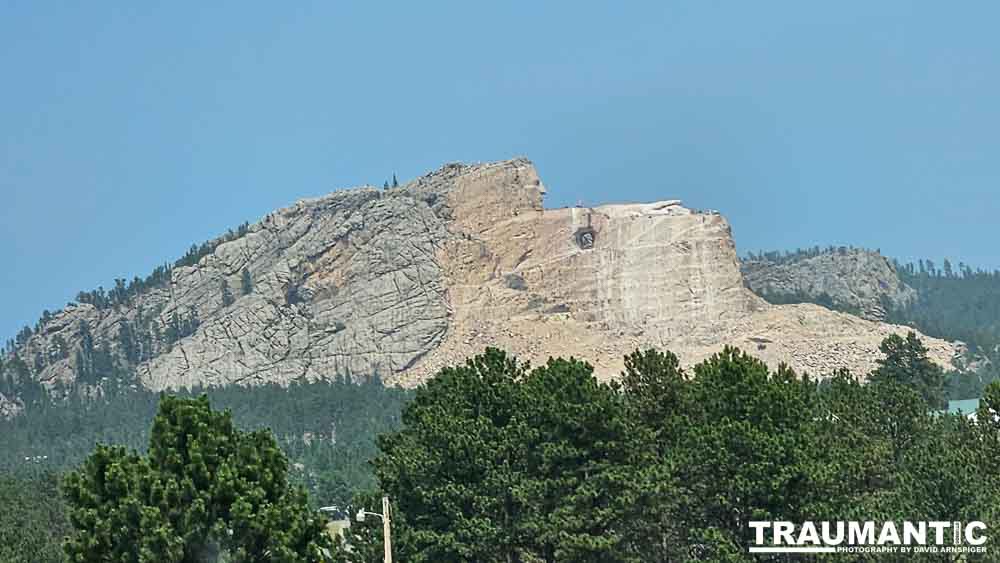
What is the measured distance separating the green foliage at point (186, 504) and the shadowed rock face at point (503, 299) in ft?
438

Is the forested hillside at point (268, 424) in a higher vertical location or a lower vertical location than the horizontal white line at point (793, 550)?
higher

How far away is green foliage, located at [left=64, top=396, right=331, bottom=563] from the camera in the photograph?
156 feet

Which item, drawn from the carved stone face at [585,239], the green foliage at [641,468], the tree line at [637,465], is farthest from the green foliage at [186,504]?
the carved stone face at [585,239]

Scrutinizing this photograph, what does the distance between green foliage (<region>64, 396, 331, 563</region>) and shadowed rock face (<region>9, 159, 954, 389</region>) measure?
438ft

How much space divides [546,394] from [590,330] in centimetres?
12704

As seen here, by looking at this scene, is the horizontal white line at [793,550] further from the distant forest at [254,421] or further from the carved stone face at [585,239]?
the carved stone face at [585,239]

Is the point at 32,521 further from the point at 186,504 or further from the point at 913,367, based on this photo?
the point at 913,367

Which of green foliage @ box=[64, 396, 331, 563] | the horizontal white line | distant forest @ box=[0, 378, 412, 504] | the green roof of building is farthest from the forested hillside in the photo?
green foliage @ box=[64, 396, 331, 563]

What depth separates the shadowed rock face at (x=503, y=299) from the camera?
18838 cm

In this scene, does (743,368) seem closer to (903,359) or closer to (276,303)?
(903,359)

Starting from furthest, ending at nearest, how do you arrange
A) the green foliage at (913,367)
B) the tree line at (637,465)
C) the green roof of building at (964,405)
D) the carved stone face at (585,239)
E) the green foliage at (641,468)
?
the carved stone face at (585,239) < the green roof of building at (964,405) < the green foliage at (913,367) < the green foliage at (641,468) < the tree line at (637,465)

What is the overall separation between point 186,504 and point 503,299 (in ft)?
474

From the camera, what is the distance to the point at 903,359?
127 metres

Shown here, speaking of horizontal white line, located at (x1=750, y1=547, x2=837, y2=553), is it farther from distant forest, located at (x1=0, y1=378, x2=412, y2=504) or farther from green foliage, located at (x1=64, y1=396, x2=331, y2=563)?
distant forest, located at (x1=0, y1=378, x2=412, y2=504)
